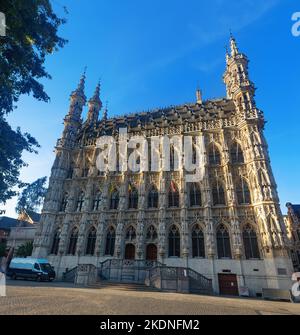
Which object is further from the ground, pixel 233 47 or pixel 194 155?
pixel 233 47

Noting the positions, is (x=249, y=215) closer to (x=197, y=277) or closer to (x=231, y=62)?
(x=197, y=277)

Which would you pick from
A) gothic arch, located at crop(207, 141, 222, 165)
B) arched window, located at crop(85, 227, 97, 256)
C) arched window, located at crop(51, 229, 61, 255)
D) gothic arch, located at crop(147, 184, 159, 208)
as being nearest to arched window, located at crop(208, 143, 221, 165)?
gothic arch, located at crop(207, 141, 222, 165)

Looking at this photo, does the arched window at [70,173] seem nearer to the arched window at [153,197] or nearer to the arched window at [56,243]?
the arched window at [56,243]

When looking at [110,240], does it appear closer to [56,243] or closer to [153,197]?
[153,197]

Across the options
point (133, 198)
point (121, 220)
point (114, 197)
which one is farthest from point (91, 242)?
point (133, 198)

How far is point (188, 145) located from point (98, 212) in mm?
14499

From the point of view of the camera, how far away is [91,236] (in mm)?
24844

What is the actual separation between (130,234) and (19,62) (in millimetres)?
19253

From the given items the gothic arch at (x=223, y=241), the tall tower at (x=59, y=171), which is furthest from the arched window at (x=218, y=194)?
the tall tower at (x=59, y=171)

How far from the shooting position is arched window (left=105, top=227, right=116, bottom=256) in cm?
2330

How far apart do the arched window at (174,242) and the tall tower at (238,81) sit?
17.8 meters

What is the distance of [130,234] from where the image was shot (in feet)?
77.4

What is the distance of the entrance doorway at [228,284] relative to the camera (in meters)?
18.5
